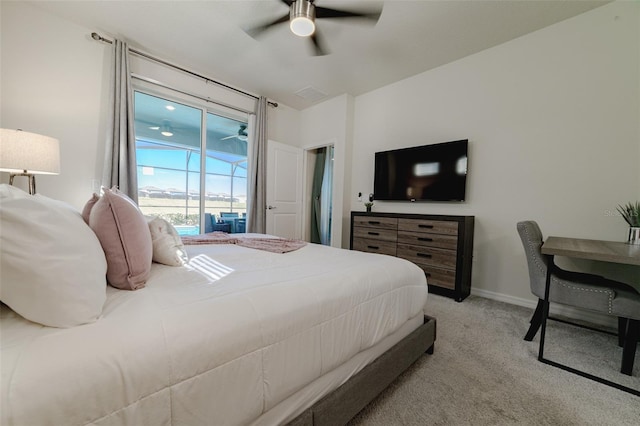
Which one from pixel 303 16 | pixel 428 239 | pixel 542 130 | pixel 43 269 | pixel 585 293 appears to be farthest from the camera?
pixel 428 239

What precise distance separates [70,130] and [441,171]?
14.0 feet

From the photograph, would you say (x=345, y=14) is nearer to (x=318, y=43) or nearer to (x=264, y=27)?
(x=318, y=43)

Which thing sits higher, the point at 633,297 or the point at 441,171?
the point at 441,171

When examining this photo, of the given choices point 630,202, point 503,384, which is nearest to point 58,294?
point 503,384

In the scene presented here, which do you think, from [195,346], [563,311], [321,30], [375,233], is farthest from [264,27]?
[563,311]

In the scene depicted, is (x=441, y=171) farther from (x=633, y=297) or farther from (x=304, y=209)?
(x=304, y=209)

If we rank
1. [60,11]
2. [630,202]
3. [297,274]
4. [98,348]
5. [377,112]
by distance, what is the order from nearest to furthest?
[98,348]
[297,274]
[630,202]
[60,11]
[377,112]

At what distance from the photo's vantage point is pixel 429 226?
2.93m

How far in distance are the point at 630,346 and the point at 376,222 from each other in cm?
231

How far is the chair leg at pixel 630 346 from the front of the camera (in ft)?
4.95

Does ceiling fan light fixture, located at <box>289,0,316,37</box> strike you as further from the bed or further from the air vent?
the air vent

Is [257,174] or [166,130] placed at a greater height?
[166,130]

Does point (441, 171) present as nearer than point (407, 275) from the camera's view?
No

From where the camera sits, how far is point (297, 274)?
1.20m
